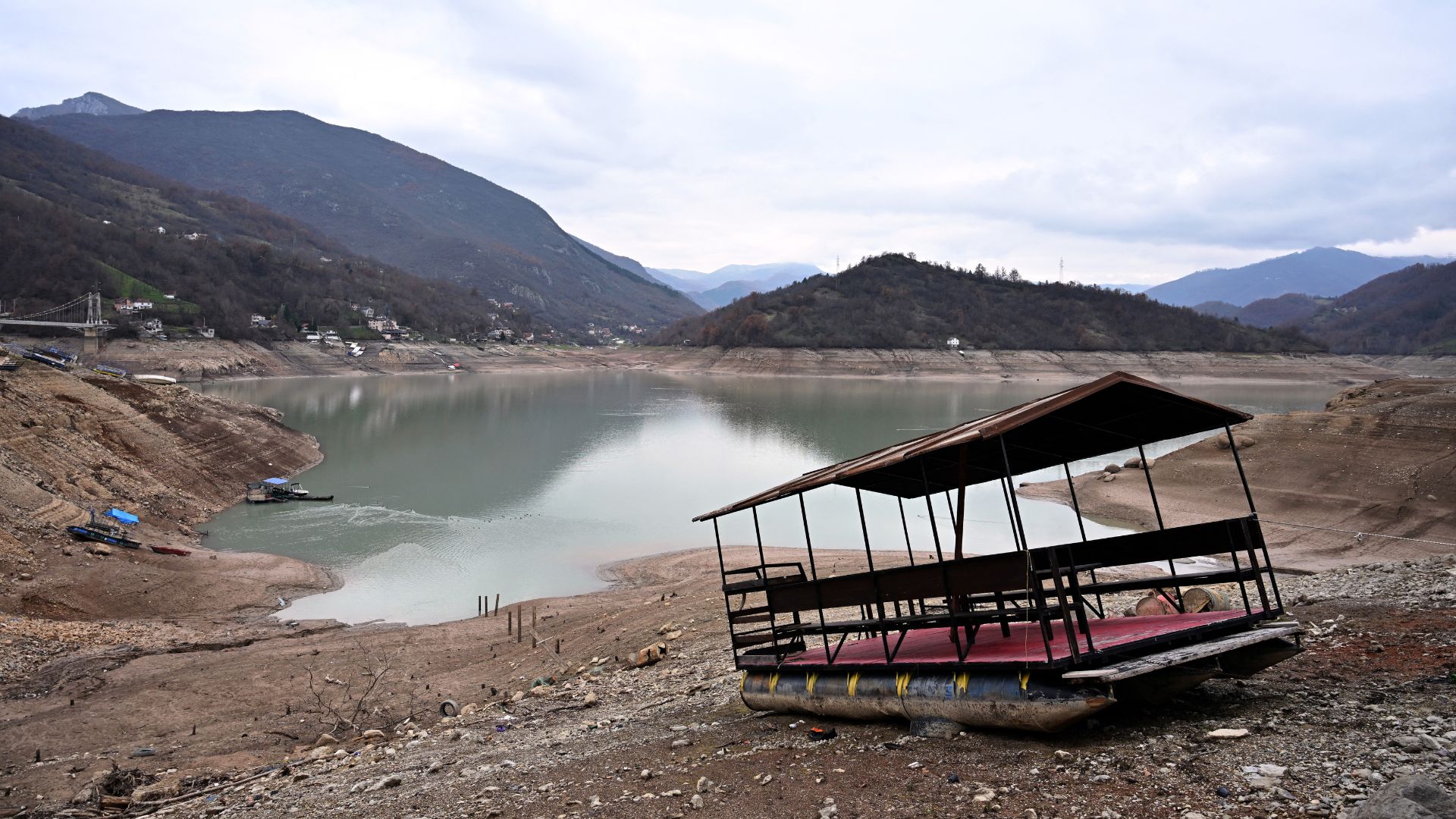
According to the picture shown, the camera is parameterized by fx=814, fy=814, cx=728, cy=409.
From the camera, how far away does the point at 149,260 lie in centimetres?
12288

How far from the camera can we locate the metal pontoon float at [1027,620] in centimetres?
587

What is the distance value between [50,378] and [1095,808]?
36853 mm

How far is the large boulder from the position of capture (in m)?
3.84

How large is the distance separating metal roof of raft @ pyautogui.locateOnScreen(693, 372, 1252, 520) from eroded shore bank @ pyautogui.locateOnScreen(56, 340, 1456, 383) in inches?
3939

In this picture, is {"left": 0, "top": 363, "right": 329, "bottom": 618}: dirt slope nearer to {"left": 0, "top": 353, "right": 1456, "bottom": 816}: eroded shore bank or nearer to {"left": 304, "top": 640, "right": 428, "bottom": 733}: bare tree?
{"left": 0, "top": 353, "right": 1456, "bottom": 816}: eroded shore bank

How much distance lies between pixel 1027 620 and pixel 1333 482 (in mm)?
26091

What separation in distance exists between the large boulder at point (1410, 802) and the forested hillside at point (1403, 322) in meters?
148

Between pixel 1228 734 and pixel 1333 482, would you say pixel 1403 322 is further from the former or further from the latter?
pixel 1228 734

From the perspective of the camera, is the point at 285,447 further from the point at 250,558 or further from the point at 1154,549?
the point at 1154,549

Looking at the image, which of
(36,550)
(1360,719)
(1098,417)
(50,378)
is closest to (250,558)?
(36,550)

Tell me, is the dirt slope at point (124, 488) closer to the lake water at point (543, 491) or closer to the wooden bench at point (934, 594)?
the lake water at point (543, 491)

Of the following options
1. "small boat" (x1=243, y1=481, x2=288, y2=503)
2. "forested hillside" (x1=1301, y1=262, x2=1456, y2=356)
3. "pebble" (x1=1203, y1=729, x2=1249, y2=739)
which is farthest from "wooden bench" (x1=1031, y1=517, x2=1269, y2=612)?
"forested hillside" (x1=1301, y1=262, x2=1456, y2=356)

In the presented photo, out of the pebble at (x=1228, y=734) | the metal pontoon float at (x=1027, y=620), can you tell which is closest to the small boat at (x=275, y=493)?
the metal pontoon float at (x=1027, y=620)

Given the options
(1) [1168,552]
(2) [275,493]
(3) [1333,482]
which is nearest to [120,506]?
(2) [275,493]
